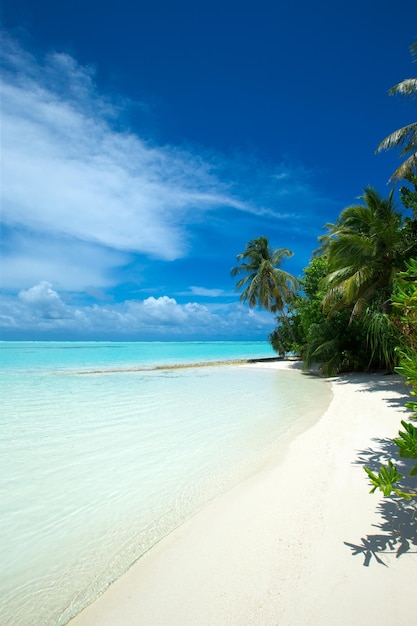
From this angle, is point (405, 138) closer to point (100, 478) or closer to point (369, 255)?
point (369, 255)

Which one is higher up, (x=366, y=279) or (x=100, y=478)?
(x=366, y=279)

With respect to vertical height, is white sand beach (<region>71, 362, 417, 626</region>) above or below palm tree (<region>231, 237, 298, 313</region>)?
below

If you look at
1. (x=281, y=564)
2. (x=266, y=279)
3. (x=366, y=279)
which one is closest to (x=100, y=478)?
(x=281, y=564)

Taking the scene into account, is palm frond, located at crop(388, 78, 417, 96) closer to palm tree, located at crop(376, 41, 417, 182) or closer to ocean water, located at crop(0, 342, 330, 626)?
palm tree, located at crop(376, 41, 417, 182)

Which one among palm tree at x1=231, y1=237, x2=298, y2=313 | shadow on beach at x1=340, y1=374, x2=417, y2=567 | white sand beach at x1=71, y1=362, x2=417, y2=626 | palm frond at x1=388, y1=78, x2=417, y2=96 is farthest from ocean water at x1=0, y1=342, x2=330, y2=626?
palm tree at x1=231, y1=237, x2=298, y2=313

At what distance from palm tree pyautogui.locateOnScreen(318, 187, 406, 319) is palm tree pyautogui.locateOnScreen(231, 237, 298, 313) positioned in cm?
1323

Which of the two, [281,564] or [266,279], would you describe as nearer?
[281,564]

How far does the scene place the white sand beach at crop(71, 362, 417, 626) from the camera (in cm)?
176

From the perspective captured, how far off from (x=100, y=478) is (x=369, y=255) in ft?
33.8

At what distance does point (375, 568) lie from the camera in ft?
6.56

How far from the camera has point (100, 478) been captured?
3.90m

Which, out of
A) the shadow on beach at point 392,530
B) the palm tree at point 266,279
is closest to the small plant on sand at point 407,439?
the shadow on beach at point 392,530

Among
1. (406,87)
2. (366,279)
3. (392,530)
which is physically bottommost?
(392,530)

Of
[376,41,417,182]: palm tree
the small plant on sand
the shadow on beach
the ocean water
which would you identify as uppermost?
[376,41,417,182]: palm tree
